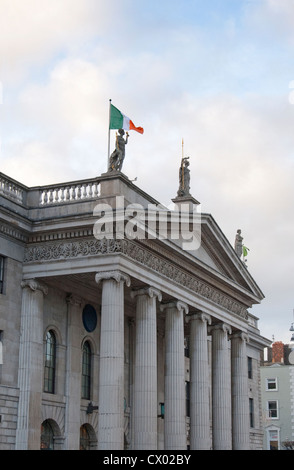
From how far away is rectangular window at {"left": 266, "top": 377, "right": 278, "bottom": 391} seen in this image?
3248 inches

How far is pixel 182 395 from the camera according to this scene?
37.9 m

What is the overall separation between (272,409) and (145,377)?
165 ft

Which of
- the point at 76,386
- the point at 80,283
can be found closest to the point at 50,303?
the point at 80,283

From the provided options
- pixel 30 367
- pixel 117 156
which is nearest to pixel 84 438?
pixel 30 367

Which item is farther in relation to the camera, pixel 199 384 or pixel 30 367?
pixel 199 384

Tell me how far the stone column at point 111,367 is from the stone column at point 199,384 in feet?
29.9

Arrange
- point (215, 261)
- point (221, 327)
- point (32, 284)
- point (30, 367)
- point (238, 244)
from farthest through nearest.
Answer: point (238, 244) → point (221, 327) → point (215, 261) → point (32, 284) → point (30, 367)

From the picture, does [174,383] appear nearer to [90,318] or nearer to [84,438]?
[84,438]

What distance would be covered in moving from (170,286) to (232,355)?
11.4 m

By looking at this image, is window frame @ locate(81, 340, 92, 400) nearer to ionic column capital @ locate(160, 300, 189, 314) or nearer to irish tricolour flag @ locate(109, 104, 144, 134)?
ionic column capital @ locate(160, 300, 189, 314)

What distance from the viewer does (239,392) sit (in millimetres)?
46469

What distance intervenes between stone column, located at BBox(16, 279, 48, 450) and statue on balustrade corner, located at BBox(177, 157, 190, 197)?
10314 millimetres

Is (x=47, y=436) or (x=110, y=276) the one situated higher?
(x=110, y=276)
